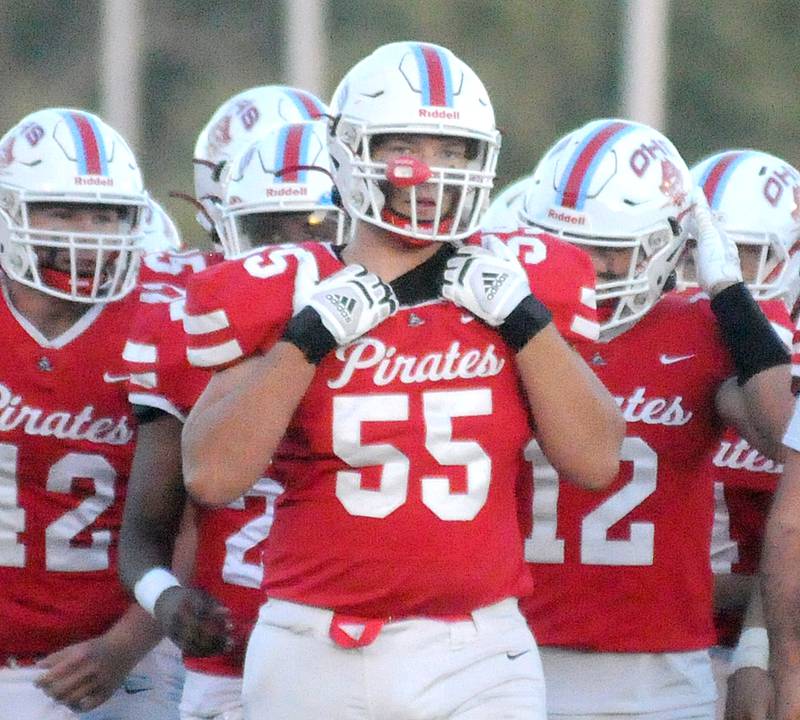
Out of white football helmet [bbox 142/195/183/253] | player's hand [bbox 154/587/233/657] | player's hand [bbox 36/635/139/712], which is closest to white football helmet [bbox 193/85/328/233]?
white football helmet [bbox 142/195/183/253]

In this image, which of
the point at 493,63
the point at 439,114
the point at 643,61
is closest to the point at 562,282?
the point at 439,114

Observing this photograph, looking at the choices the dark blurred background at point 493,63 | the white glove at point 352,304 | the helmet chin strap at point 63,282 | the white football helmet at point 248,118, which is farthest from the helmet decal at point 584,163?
the dark blurred background at point 493,63

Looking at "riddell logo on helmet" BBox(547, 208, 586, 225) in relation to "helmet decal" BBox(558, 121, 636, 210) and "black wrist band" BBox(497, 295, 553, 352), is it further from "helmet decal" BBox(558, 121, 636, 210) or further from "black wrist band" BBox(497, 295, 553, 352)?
"black wrist band" BBox(497, 295, 553, 352)

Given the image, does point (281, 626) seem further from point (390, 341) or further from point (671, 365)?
point (671, 365)

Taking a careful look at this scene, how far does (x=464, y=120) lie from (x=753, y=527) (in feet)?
4.94

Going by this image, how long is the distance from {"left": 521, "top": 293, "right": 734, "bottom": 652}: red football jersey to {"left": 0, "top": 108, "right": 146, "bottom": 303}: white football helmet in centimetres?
110

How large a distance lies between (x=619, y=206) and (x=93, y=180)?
4.16 feet

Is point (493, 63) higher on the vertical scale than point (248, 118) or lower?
lower

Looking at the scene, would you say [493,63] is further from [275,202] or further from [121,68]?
[275,202]

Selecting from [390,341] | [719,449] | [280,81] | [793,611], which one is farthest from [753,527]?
[280,81]

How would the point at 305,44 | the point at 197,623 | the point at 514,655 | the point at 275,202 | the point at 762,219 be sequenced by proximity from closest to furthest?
the point at 514,655
the point at 197,623
the point at 275,202
the point at 762,219
the point at 305,44

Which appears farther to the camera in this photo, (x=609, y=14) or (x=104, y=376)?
(x=609, y=14)

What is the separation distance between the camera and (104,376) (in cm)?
478

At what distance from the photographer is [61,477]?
473 centimetres
